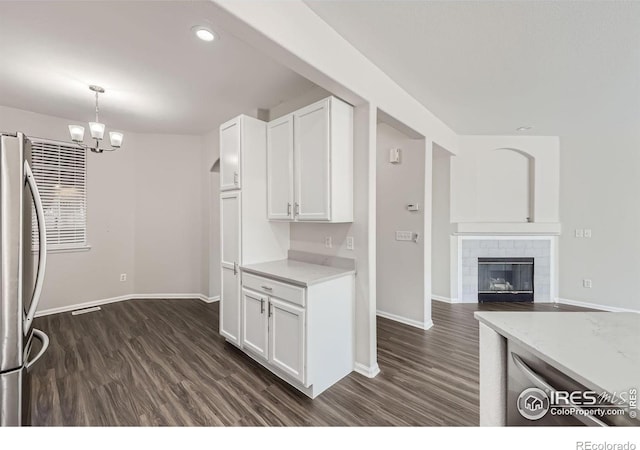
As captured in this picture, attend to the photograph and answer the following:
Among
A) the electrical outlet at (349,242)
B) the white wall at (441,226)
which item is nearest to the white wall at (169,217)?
the electrical outlet at (349,242)

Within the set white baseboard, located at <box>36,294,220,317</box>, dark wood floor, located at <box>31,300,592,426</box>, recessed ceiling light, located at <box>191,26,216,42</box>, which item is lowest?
dark wood floor, located at <box>31,300,592,426</box>

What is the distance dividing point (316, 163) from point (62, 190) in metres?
A: 3.95

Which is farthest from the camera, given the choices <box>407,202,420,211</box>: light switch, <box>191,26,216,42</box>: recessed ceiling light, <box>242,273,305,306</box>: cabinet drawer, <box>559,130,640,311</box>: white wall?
<box>559,130,640,311</box>: white wall

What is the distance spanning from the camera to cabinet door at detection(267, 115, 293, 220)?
2.59 m

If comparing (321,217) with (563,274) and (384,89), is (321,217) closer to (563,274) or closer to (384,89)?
(384,89)

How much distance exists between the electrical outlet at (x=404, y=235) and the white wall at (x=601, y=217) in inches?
116

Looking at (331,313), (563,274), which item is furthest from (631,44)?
(563,274)

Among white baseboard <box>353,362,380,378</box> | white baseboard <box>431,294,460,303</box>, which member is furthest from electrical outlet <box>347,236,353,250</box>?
white baseboard <box>431,294,460,303</box>

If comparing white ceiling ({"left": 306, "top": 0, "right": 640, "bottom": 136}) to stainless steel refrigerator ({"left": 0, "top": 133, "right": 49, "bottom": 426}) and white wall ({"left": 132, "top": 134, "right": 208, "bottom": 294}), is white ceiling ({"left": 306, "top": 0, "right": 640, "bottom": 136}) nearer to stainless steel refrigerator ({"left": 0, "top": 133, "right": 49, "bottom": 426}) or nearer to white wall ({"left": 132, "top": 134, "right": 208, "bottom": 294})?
stainless steel refrigerator ({"left": 0, "top": 133, "right": 49, "bottom": 426})

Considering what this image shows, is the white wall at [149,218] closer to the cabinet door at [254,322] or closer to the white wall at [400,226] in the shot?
the cabinet door at [254,322]

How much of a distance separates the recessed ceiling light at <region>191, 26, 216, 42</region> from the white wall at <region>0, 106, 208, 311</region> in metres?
2.87

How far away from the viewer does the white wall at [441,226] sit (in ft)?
14.9

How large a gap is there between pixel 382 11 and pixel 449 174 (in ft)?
10.7

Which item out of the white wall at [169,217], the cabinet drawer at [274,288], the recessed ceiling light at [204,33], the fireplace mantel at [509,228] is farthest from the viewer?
the white wall at [169,217]
